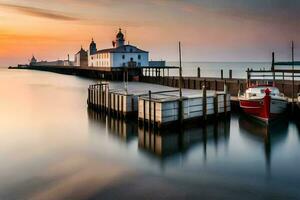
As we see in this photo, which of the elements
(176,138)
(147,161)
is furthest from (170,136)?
(147,161)

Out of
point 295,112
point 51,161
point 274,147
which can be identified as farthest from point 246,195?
point 295,112

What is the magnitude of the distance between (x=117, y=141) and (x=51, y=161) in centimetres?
574

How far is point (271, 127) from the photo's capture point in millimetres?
26438

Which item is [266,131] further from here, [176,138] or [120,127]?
[120,127]

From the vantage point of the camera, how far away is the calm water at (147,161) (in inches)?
571

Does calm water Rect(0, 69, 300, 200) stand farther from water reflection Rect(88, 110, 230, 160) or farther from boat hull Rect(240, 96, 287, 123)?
boat hull Rect(240, 96, 287, 123)

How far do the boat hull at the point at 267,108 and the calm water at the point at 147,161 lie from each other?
91 centimetres

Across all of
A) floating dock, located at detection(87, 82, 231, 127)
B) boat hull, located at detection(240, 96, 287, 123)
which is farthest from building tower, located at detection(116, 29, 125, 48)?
boat hull, located at detection(240, 96, 287, 123)

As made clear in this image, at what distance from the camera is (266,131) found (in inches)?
1002

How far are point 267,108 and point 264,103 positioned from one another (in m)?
0.47

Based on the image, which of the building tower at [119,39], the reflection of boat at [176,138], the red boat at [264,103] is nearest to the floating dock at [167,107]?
the reflection of boat at [176,138]

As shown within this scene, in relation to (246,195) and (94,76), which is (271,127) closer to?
(246,195)

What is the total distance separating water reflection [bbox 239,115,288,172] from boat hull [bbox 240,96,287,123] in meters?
0.64

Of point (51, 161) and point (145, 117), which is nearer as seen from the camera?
point (51, 161)
